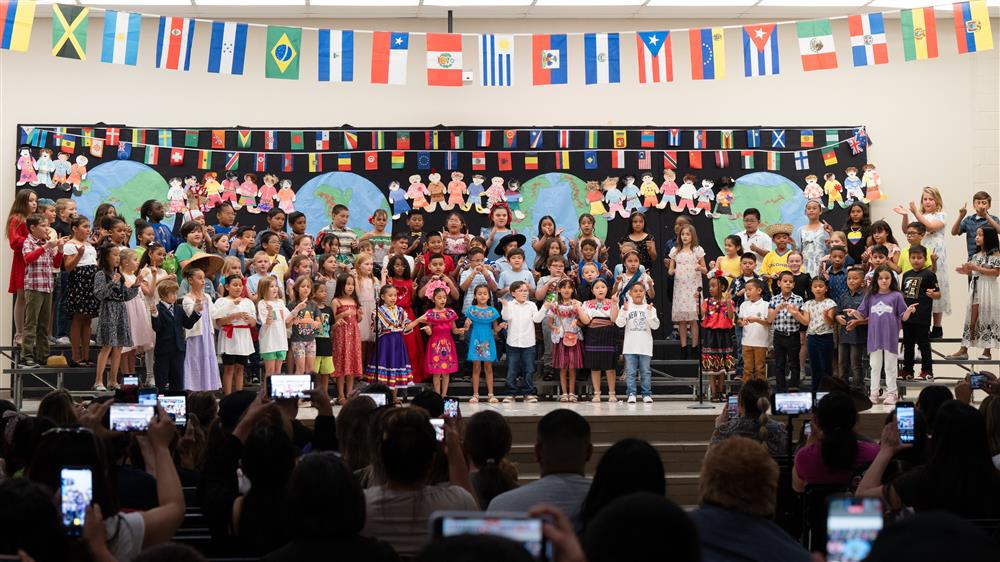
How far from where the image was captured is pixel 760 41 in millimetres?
10961

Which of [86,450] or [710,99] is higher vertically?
[710,99]

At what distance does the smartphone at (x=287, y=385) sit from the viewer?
18.5ft

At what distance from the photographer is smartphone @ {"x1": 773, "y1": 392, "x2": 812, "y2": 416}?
20.1ft

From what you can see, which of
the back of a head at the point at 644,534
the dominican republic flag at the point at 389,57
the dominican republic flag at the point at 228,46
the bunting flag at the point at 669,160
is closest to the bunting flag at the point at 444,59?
the dominican republic flag at the point at 389,57

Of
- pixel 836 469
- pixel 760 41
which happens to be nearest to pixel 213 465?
pixel 836 469

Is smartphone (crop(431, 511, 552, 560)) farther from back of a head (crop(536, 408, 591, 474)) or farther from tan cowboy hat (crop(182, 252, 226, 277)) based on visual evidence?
tan cowboy hat (crop(182, 252, 226, 277))

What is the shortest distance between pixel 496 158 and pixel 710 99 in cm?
299

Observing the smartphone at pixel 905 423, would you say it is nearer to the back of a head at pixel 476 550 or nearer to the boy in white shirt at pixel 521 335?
the back of a head at pixel 476 550

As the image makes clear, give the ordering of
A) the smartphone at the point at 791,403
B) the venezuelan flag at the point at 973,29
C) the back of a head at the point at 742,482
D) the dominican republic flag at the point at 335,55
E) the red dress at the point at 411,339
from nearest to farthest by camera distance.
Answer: the back of a head at the point at 742,482 < the smartphone at the point at 791,403 < the venezuelan flag at the point at 973,29 < the dominican republic flag at the point at 335,55 < the red dress at the point at 411,339

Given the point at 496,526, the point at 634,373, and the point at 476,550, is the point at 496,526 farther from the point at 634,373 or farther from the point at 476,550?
the point at 634,373

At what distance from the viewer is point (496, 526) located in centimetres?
205

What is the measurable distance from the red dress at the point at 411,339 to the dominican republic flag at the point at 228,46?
2.61m

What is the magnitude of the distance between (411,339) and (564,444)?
767 cm

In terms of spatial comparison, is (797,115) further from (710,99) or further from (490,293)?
(490,293)
